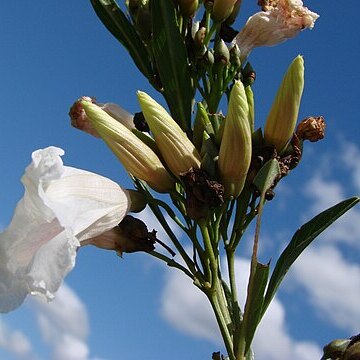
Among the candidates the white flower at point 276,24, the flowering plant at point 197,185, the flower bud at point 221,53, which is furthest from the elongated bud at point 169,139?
the white flower at point 276,24

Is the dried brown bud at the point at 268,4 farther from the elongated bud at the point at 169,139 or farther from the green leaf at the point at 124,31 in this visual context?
the elongated bud at the point at 169,139

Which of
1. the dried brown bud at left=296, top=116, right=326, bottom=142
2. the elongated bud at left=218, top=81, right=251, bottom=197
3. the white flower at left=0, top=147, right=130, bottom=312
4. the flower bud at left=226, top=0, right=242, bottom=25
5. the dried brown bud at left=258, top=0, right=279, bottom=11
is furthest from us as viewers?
the dried brown bud at left=258, top=0, right=279, bottom=11

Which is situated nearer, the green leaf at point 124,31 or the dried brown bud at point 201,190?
the dried brown bud at point 201,190

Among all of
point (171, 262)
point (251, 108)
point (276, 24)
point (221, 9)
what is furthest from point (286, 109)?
point (276, 24)

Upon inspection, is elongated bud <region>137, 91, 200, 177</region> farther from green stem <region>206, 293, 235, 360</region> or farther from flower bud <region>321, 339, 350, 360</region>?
flower bud <region>321, 339, 350, 360</region>

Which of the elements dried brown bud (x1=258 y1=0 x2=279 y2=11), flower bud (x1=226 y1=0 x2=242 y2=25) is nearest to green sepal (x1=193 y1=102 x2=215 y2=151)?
flower bud (x1=226 y1=0 x2=242 y2=25)

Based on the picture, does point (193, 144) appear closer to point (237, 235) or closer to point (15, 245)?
point (237, 235)

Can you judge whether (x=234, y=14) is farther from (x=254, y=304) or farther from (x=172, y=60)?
(x=254, y=304)
